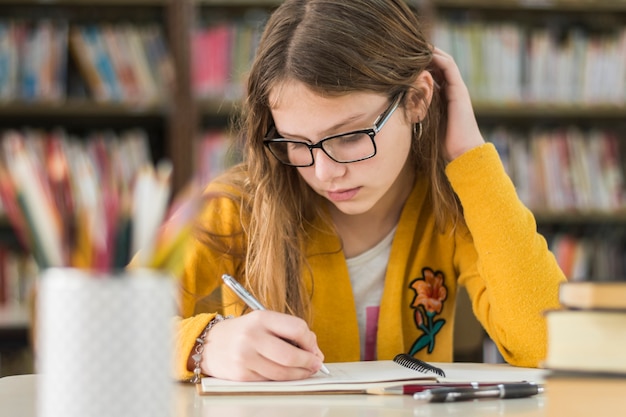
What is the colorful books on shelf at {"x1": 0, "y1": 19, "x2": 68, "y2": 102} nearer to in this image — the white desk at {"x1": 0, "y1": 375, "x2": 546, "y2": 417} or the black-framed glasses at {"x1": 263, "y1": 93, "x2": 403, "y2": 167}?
the black-framed glasses at {"x1": 263, "y1": 93, "x2": 403, "y2": 167}

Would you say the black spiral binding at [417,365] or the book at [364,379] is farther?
the black spiral binding at [417,365]

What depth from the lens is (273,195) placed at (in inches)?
53.6

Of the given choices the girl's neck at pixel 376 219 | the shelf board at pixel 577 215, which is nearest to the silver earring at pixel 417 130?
the girl's neck at pixel 376 219

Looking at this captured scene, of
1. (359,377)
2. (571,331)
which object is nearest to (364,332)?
(359,377)

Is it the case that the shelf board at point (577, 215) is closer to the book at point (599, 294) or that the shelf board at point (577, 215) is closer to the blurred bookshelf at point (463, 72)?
the blurred bookshelf at point (463, 72)

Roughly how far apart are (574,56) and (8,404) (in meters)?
2.62

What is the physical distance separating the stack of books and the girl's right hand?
30 centimetres

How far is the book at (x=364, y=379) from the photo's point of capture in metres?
0.94

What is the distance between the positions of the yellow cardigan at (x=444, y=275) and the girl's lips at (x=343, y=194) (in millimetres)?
142

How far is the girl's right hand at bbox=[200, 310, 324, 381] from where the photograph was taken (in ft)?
3.23

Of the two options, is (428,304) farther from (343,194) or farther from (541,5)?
(541,5)

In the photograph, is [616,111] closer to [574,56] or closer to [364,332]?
[574,56]

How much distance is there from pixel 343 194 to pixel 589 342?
21.9 inches

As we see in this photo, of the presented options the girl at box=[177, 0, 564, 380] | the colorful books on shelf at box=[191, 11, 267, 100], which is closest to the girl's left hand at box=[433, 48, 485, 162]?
the girl at box=[177, 0, 564, 380]
